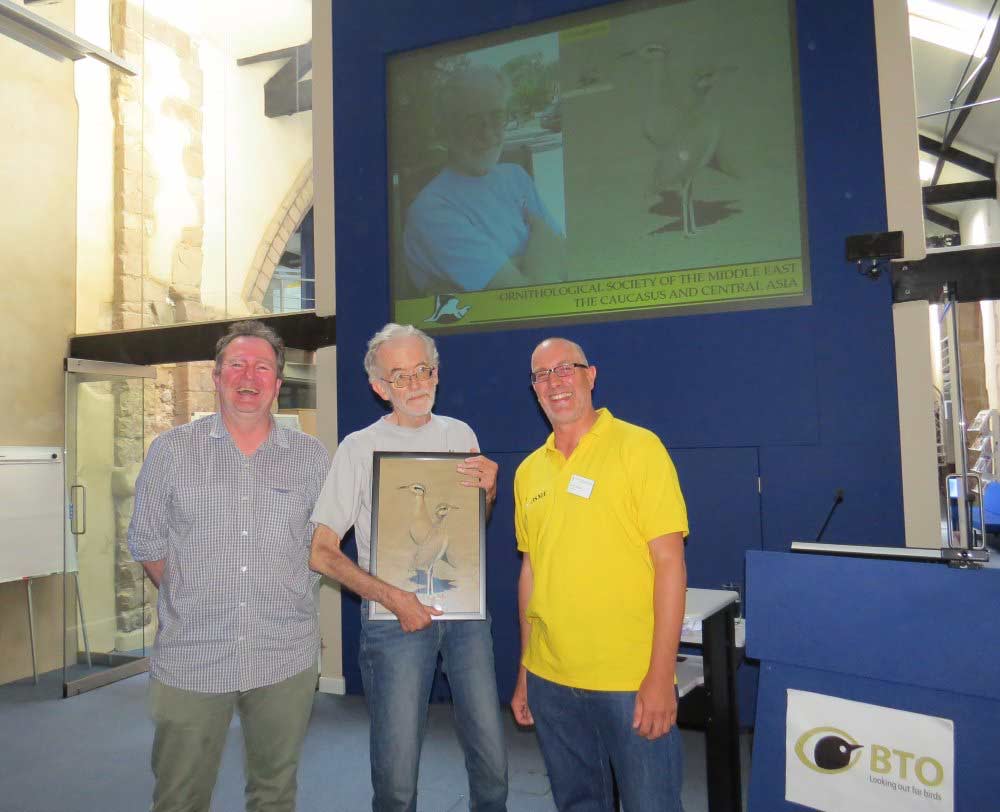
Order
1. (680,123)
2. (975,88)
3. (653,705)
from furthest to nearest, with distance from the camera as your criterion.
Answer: (975,88) < (680,123) < (653,705)

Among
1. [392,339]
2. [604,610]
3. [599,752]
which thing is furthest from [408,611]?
[392,339]

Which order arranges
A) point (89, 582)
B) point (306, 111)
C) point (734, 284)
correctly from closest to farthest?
point (734, 284) → point (89, 582) → point (306, 111)

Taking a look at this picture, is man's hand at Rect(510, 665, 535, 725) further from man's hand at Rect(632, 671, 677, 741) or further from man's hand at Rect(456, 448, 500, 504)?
man's hand at Rect(456, 448, 500, 504)

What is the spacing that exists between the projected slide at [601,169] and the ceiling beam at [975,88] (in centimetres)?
417

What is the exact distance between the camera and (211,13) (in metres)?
6.80

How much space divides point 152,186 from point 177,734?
5.90 m

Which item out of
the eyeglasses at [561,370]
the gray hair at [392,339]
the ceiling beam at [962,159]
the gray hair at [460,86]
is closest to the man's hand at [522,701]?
the eyeglasses at [561,370]

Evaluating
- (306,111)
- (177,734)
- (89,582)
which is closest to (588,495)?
(177,734)

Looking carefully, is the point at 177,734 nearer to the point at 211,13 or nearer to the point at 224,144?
the point at 224,144

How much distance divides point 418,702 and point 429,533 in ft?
1.47

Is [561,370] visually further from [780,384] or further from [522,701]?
[780,384]

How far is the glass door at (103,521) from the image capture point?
221 inches

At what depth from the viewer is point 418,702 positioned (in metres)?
1.93

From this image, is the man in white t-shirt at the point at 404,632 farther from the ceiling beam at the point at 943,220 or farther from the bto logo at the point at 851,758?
the ceiling beam at the point at 943,220
